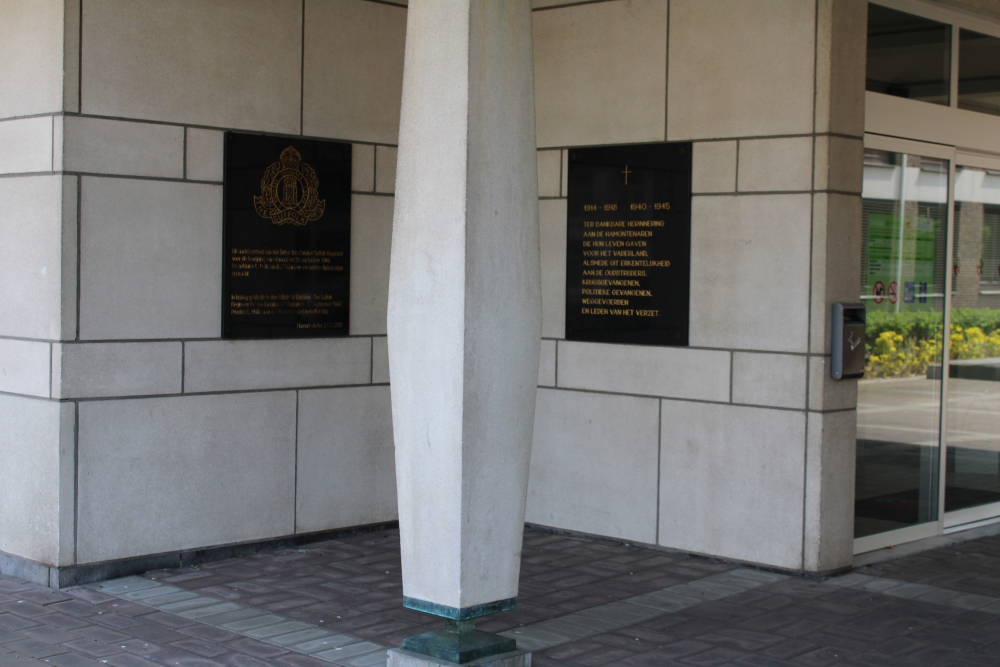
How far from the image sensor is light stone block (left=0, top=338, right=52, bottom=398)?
6465mm

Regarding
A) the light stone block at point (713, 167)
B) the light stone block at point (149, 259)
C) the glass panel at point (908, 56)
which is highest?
the glass panel at point (908, 56)

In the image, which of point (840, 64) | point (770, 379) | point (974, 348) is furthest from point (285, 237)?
point (974, 348)

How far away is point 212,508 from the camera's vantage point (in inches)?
279

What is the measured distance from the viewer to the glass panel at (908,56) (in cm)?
730

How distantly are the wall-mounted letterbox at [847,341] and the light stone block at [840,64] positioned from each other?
3.51 ft

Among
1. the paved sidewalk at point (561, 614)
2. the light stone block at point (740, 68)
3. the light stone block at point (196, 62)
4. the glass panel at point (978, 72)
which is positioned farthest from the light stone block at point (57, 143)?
the glass panel at point (978, 72)

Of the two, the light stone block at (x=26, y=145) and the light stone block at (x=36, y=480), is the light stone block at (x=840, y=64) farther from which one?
the light stone block at (x=36, y=480)

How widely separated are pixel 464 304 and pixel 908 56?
14.5 feet

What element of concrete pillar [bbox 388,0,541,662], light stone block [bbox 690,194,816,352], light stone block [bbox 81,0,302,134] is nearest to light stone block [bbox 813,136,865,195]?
light stone block [bbox 690,194,816,352]

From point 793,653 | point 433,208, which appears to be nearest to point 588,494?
point 793,653

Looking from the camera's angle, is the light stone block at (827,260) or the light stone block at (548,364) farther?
the light stone block at (548,364)

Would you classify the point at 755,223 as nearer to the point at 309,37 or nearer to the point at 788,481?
the point at 788,481

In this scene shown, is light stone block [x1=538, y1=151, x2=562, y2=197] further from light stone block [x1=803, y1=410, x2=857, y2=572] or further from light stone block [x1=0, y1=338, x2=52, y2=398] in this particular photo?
light stone block [x1=0, y1=338, x2=52, y2=398]

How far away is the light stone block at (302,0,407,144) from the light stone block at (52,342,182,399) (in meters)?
1.81
